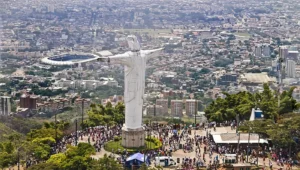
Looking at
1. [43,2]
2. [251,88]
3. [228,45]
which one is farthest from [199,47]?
[43,2]

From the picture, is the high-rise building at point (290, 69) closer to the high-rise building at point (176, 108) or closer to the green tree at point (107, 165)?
the high-rise building at point (176, 108)

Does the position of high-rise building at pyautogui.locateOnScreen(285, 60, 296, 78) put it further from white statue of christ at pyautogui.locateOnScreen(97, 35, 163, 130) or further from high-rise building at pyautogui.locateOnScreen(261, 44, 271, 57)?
white statue of christ at pyautogui.locateOnScreen(97, 35, 163, 130)

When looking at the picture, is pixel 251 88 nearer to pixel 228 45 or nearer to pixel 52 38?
pixel 228 45

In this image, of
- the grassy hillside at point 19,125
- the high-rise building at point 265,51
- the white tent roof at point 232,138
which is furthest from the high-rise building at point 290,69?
the white tent roof at point 232,138

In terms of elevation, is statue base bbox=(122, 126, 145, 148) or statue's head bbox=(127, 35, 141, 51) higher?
statue's head bbox=(127, 35, 141, 51)

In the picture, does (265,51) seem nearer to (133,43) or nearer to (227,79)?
(227,79)

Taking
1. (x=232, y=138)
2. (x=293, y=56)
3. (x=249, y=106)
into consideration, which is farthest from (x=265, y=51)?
(x=232, y=138)

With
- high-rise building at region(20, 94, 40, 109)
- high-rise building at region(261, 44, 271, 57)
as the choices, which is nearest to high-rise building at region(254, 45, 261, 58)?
high-rise building at region(261, 44, 271, 57)
